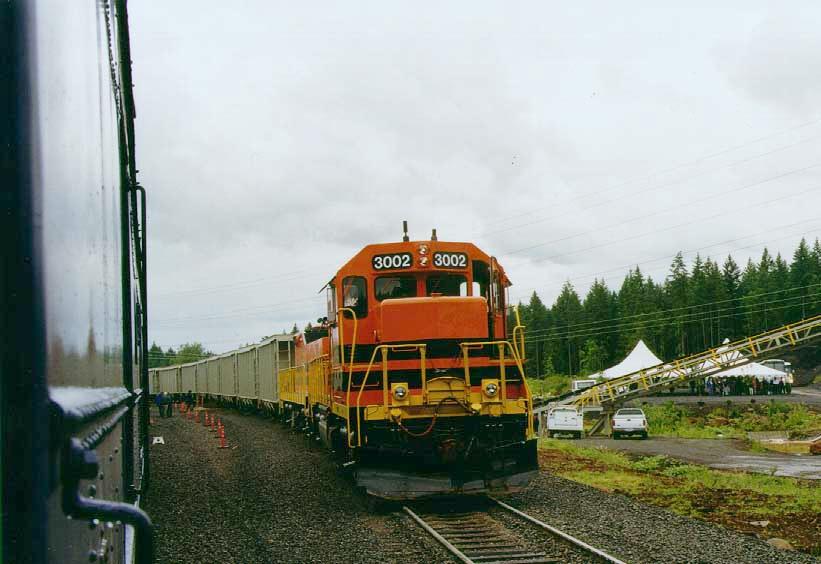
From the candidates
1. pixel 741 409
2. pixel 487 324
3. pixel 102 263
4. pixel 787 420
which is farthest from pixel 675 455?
pixel 741 409

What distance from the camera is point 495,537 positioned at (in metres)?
9.36

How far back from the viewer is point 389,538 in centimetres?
956

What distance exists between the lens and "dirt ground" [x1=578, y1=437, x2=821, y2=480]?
2009 cm

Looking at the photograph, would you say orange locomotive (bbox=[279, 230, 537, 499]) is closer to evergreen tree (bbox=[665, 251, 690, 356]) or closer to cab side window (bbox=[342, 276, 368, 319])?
cab side window (bbox=[342, 276, 368, 319])

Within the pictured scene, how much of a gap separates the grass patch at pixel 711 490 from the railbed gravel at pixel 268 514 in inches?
178

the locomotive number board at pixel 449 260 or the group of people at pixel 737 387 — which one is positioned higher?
the locomotive number board at pixel 449 260

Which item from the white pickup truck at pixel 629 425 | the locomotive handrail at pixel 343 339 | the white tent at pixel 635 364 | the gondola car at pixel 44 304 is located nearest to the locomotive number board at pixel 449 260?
the locomotive handrail at pixel 343 339

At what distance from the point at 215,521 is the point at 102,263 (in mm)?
9324

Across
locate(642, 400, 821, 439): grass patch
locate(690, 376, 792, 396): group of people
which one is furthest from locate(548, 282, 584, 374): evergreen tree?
locate(642, 400, 821, 439): grass patch

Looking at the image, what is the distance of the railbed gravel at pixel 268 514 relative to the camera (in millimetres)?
8898

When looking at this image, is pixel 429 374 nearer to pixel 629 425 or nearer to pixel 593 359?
pixel 629 425

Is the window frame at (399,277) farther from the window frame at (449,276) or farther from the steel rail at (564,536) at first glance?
the steel rail at (564,536)

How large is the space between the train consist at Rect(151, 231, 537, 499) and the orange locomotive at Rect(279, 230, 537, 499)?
0.05 ft

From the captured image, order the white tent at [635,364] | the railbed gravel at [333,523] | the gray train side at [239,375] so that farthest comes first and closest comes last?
the white tent at [635,364]
the gray train side at [239,375]
the railbed gravel at [333,523]
